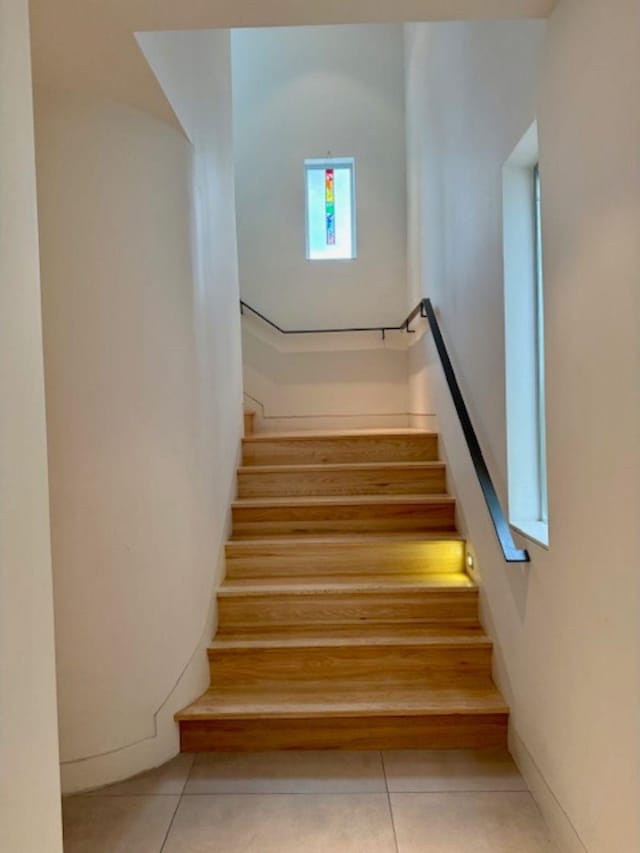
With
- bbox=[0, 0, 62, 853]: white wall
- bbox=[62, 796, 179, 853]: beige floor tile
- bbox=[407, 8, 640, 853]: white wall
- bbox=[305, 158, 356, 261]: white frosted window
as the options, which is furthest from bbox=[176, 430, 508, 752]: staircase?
bbox=[305, 158, 356, 261]: white frosted window

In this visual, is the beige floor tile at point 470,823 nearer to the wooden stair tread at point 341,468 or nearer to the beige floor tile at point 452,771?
the beige floor tile at point 452,771

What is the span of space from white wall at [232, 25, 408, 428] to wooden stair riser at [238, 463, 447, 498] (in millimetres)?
1597

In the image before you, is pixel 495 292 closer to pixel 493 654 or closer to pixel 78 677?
pixel 493 654

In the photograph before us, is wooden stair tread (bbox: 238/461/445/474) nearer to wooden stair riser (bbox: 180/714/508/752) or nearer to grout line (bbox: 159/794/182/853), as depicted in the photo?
wooden stair riser (bbox: 180/714/508/752)

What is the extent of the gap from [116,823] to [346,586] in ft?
4.14

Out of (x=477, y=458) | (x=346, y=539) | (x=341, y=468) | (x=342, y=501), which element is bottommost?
(x=346, y=539)

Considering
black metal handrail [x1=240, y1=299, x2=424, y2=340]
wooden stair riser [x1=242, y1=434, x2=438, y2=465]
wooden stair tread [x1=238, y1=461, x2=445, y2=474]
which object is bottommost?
wooden stair tread [x1=238, y1=461, x2=445, y2=474]

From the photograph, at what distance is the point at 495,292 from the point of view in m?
2.29

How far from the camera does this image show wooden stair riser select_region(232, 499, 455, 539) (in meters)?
3.10

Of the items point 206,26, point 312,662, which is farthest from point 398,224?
point 312,662

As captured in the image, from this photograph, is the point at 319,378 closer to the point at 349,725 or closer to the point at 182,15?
the point at 349,725

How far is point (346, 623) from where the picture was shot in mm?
2600

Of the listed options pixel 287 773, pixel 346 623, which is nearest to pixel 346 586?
pixel 346 623

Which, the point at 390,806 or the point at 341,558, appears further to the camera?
the point at 341,558
